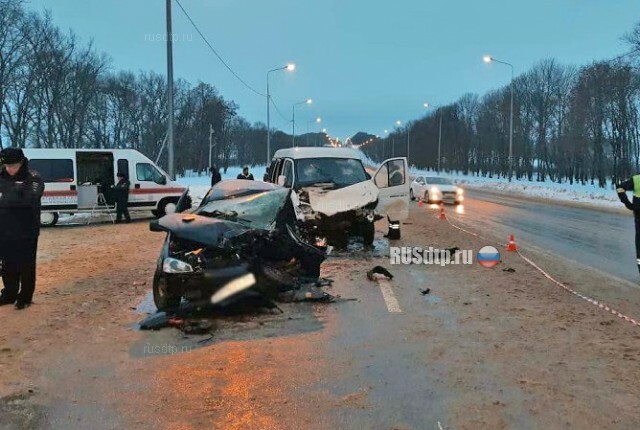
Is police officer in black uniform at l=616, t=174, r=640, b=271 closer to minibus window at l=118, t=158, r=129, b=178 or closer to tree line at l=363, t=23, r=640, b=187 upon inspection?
minibus window at l=118, t=158, r=129, b=178

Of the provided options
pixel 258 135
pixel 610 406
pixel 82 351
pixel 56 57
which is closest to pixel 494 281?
pixel 610 406

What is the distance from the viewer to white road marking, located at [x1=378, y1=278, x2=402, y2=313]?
697 centimetres

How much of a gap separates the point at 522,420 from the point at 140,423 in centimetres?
256

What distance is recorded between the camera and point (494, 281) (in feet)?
28.2

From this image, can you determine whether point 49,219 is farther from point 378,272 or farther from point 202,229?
point 202,229

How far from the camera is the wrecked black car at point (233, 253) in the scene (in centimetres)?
625

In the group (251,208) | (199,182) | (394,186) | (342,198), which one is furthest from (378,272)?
(199,182)

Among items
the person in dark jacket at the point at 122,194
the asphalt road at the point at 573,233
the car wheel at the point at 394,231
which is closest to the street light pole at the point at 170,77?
the person in dark jacket at the point at 122,194

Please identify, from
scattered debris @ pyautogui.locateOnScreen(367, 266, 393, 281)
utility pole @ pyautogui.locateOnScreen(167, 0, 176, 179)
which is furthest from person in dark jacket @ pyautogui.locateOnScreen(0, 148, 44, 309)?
utility pole @ pyautogui.locateOnScreen(167, 0, 176, 179)

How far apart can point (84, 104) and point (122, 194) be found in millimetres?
36958

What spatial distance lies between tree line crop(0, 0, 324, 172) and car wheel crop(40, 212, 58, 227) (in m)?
23.3

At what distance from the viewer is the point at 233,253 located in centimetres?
641

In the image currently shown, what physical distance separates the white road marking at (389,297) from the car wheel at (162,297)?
256 cm

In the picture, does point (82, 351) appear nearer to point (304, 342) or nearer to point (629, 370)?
point (304, 342)
